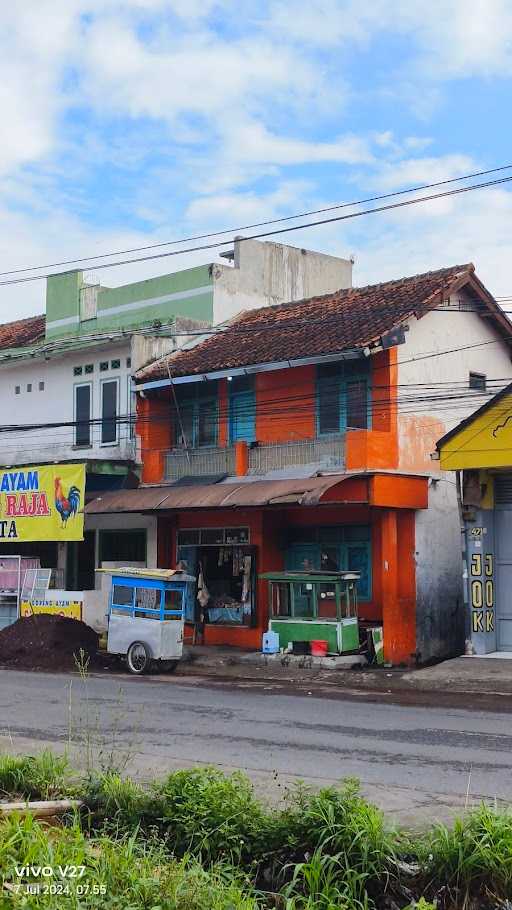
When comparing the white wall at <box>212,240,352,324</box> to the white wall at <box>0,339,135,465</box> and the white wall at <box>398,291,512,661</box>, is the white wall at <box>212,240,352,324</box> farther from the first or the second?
the white wall at <box>398,291,512,661</box>

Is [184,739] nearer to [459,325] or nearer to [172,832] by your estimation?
[172,832]

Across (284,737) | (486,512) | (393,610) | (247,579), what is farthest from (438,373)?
(284,737)

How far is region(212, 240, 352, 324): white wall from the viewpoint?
2970cm

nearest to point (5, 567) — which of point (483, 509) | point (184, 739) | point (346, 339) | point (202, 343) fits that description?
point (202, 343)

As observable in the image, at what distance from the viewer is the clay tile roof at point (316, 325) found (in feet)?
78.9

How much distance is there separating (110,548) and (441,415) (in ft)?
33.4

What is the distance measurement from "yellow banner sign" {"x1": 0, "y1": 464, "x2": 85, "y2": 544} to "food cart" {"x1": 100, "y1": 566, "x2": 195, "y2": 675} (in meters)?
5.37

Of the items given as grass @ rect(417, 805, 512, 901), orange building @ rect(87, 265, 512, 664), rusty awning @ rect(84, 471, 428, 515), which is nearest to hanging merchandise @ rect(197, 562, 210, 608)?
orange building @ rect(87, 265, 512, 664)

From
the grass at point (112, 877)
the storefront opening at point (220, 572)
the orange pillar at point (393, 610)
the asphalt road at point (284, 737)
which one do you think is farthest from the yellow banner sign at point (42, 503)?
the grass at point (112, 877)

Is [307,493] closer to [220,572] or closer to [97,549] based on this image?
[220,572]

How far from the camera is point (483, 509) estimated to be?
2159cm

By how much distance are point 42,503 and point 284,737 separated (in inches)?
670

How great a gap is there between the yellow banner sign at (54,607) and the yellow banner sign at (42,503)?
5.38 feet

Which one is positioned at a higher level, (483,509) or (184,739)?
(483,509)
